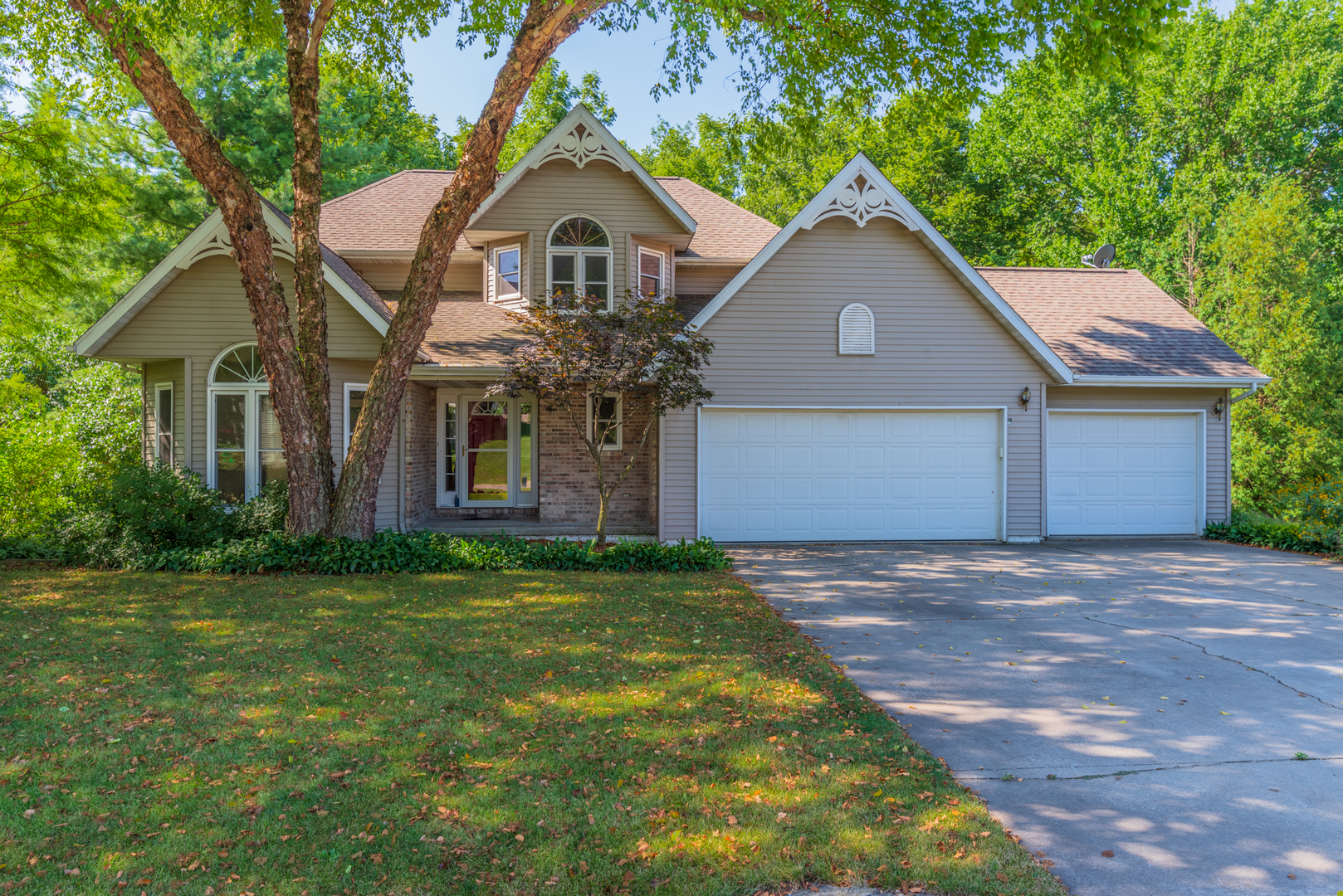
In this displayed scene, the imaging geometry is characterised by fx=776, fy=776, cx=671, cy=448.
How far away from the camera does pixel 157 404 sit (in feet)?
42.0

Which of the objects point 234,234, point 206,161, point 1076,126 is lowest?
point 234,234

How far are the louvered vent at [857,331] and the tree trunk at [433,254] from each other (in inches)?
232

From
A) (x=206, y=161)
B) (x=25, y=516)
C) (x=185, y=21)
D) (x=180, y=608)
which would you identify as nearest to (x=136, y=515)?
(x=25, y=516)

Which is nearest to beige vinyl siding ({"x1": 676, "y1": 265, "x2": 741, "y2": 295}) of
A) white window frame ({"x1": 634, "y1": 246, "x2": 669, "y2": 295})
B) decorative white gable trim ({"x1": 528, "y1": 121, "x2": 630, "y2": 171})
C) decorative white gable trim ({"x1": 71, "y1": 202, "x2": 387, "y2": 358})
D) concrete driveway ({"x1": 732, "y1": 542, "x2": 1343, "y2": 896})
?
white window frame ({"x1": 634, "y1": 246, "x2": 669, "y2": 295})

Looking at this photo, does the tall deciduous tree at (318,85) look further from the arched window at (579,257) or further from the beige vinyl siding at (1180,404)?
the beige vinyl siding at (1180,404)

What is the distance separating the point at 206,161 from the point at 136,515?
457 cm

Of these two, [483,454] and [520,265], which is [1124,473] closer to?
[520,265]

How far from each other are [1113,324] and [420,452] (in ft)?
43.2

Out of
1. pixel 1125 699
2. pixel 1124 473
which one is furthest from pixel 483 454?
pixel 1124 473

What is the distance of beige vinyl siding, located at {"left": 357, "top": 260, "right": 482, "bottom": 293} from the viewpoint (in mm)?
14414

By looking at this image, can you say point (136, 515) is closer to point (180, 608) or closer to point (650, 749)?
point (180, 608)

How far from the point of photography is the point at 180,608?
773 cm

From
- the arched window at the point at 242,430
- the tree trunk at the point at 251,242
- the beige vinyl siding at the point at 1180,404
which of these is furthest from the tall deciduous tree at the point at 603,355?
the beige vinyl siding at the point at 1180,404

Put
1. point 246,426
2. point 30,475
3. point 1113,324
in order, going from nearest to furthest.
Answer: point 30,475 < point 246,426 < point 1113,324
